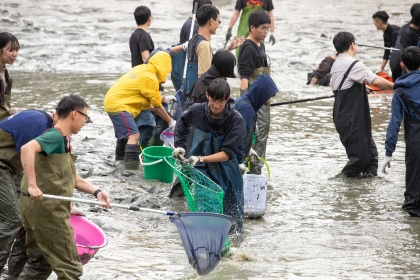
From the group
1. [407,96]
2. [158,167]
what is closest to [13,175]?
[158,167]

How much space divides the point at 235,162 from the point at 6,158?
197 cm

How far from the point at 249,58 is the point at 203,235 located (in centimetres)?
324

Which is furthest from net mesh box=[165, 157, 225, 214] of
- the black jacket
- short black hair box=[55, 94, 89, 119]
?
short black hair box=[55, 94, 89, 119]

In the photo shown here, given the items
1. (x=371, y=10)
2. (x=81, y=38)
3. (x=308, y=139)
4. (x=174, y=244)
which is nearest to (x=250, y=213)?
(x=174, y=244)

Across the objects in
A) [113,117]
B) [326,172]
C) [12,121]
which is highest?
[12,121]

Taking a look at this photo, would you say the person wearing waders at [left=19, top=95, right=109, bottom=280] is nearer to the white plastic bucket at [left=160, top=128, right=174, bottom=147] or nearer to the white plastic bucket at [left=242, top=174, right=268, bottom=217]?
the white plastic bucket at [left=242, top=174, right=268, bottom=217]

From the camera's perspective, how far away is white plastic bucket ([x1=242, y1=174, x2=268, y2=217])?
7077 millimetres

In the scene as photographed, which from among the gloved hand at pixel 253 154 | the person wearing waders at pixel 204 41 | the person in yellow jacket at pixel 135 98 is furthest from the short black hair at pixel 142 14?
the gloved hand at pixel 253 154

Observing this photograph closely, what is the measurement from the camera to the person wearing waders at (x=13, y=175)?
16.9ft

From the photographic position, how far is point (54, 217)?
4.76 metres

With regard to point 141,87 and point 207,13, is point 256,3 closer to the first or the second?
point 207,13

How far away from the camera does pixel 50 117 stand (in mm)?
5227

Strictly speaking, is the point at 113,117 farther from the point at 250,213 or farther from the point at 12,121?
the point at 12,121

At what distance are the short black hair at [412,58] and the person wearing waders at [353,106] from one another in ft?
2.69
